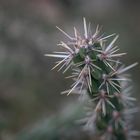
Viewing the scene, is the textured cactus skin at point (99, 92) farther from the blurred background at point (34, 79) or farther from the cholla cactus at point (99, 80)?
the blurred background at point (34, 79)

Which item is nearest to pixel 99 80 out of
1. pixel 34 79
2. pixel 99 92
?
pixel 99 92

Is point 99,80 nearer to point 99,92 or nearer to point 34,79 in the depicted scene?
point 99,92

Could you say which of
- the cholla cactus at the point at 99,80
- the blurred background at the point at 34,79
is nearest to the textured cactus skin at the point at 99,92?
the cholla cactus at the point at 99,80

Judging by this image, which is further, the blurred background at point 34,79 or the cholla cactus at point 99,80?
the blurred background at point 34,79

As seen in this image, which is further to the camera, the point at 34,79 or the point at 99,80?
the point at 34,79

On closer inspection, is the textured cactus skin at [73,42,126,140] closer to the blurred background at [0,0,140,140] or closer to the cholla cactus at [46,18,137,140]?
the cholla cactus at [46,18,137,140]

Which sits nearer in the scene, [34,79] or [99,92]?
[99,92]
